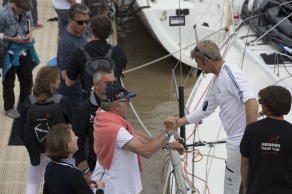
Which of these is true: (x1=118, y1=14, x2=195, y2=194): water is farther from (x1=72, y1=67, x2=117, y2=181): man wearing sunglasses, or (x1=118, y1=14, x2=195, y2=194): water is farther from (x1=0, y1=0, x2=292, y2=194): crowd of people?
(x1=72, y1=67, x2=117, y2=181): man wearing sunglasses

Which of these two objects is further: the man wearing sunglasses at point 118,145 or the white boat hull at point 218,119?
the white boat hull at point 218,119

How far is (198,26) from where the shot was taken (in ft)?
30.2

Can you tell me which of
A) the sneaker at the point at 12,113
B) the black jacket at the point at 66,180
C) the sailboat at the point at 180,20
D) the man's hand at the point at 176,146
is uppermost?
the black jacket at the point at 66,180

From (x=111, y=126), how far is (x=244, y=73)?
290 cm

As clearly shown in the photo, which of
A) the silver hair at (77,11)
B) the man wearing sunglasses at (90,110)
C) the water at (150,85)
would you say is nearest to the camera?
the man wearing sunglasses at (90,110)

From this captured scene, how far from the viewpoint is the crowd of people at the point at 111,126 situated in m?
3.33

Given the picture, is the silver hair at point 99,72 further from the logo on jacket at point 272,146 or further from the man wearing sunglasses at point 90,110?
the logo on jacket at point 272,146

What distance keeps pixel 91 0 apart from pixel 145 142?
3.62 metres

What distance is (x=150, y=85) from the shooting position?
9508 mm

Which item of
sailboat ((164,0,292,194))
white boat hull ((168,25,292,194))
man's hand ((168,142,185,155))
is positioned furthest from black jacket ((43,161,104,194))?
white boat hull ((168,25,292,194))

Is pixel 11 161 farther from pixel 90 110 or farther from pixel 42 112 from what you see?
pixel 90 110

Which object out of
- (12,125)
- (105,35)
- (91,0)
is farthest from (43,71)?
(91,0)

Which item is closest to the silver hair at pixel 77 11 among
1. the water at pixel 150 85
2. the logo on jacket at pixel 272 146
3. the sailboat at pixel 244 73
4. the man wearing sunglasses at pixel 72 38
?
the man wearing sunglasses at pixel 72 38

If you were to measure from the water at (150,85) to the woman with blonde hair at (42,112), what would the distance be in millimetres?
2276
